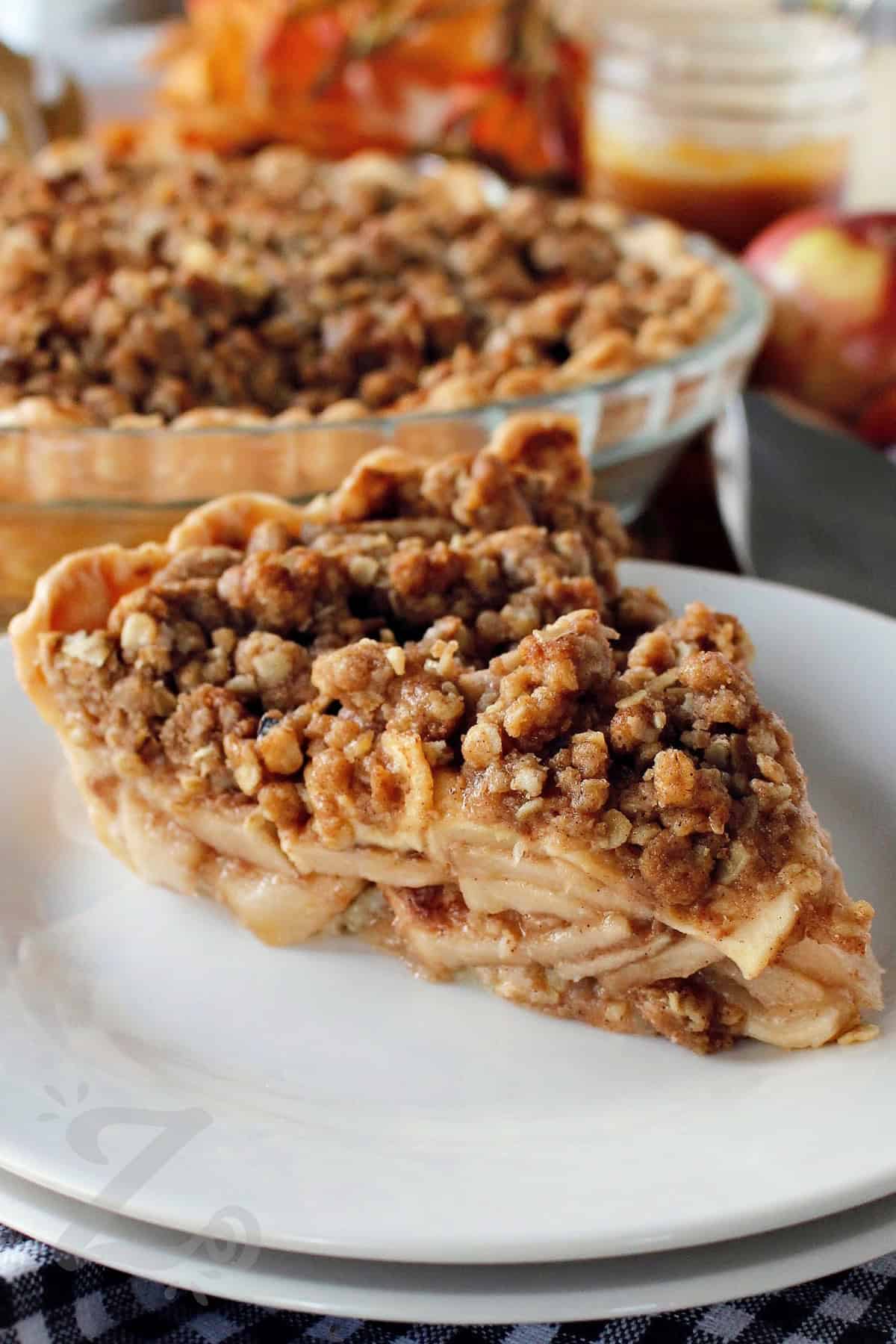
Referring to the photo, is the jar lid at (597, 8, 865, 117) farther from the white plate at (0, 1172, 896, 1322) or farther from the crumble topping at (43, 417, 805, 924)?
the white plate at (0, 1172, 896, 1322)

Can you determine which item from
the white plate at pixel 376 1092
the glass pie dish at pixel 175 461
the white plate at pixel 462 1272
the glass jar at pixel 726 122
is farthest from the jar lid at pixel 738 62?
the white plate at pixel 462 1272

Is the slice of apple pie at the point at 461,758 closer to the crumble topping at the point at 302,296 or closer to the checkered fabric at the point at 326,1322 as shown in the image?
the checkered fabric at the point at 326,1322

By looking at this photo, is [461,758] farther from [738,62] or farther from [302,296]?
[738,62]

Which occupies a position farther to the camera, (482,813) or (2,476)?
(2,476)

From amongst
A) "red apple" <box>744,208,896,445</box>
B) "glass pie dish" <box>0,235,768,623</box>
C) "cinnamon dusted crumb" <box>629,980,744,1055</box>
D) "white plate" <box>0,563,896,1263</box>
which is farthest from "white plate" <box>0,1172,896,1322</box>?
"red apple" <box>744,208,896,445</box>

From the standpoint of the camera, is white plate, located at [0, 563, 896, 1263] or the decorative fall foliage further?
the decorative fall foliage

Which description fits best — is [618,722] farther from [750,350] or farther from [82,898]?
[750,350]

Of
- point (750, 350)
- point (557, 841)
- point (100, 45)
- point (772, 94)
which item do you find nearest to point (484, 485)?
point (557, 841)
